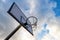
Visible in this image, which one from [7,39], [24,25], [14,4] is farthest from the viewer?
[7,39]

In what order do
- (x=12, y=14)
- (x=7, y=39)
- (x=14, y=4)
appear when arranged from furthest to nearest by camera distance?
1. (x=7, y=39)
2. (x=14, y=4)
3. (x=12, y=14)

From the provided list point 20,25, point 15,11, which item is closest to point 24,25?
point 20,25

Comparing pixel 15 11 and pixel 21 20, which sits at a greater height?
pixel 15 11

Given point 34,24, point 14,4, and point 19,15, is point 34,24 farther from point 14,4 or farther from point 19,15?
point 14,4

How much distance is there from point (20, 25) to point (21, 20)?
0.63 m

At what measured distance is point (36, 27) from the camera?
63.4ft

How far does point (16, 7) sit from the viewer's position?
1798 centimetres

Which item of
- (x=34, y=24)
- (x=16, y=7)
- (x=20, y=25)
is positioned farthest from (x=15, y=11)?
(x=34, y=24)

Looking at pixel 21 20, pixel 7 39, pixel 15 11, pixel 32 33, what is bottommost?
pixel 32 33

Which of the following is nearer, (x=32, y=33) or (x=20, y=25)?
(x=20, y=25)

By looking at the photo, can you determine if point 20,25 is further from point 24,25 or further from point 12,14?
point 12,14

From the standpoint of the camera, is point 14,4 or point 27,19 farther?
point 27,19

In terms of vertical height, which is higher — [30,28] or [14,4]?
[14,4]

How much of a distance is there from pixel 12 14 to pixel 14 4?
5.19 ft
